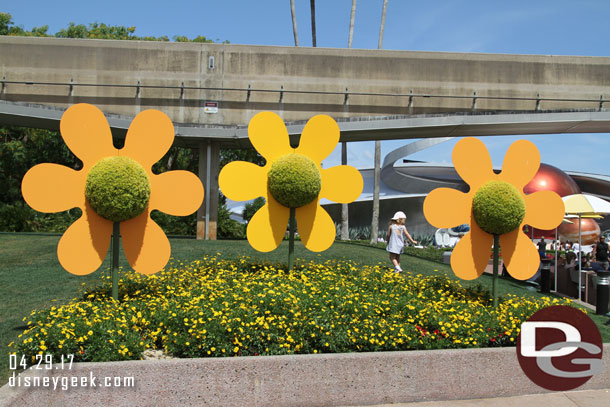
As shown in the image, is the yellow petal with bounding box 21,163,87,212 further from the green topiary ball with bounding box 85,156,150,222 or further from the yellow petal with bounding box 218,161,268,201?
the yellow petal with bounding box 218,161,268,201

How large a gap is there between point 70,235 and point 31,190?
78cm

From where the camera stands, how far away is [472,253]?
8414 mm

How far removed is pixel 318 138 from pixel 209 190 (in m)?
9.70

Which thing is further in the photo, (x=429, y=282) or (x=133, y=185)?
(x=429, y=282)

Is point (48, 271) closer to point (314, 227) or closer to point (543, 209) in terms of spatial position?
point (314, 227)

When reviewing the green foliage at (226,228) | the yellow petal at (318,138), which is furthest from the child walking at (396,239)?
the green foliage at (226,228)

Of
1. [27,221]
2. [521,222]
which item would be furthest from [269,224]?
[27,221]

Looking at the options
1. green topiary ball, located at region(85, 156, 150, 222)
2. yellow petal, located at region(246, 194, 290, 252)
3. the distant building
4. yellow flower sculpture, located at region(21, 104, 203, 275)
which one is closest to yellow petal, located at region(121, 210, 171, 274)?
yellow flower sculpture, located at region(21, 104, 203, 275)

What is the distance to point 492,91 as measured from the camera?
63.6ft

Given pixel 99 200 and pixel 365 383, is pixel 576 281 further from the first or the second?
pixel 99 200

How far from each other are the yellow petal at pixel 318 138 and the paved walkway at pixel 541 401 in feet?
14.6

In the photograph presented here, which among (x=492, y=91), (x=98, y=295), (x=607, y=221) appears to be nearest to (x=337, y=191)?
(x=98, y=295)

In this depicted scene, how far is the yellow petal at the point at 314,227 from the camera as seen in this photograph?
29.5ft

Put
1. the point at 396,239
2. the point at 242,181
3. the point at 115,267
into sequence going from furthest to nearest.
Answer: the point at 396,239 → the point at 242,181 → the point at 115,267
